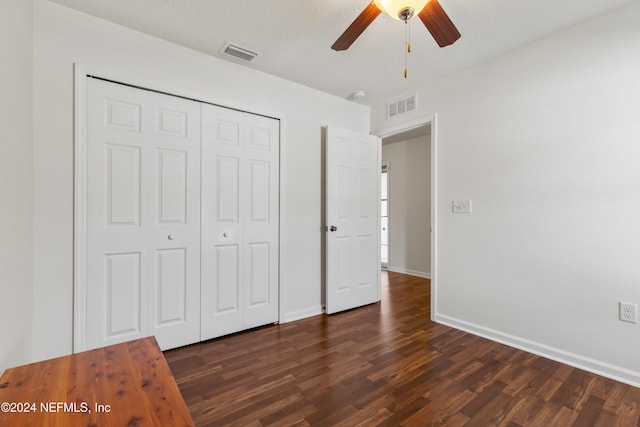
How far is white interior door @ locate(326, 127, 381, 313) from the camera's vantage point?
3.26 m

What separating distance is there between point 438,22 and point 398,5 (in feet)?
0.87

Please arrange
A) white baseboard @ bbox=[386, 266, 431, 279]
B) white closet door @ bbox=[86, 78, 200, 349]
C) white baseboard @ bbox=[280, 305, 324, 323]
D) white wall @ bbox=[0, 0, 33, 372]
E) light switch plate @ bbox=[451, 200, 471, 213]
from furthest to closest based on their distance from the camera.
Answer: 1. white baseboard @ bbox=[386, 266, 431, 279]
2. white baseboard @ bbox=[280, 305, 324, 323]
3. light switch plate @ bbox=[451, 200, 471, 213]
4. white closet door @ bbox=[86, 78, 200, 349]
5. white wall @ bbox=[0, 0, 33, 372]

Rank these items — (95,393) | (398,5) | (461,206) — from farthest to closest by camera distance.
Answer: (461,206) < (398,5) < (95,393)

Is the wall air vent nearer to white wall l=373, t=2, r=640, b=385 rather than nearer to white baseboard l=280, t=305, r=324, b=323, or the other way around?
white wall l=373, t=2, r=640, b=385

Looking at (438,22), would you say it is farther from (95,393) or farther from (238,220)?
(95,393)

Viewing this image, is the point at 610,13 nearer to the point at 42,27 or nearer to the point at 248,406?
the point at 248,406

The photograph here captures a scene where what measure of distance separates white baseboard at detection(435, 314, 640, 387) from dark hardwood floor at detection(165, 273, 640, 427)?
0.22 feet

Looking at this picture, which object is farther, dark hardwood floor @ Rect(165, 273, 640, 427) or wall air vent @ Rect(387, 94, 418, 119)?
wall air vent @ Rect(387, 94, 418, 119)

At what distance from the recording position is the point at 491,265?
265 cm

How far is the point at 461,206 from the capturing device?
287 cm

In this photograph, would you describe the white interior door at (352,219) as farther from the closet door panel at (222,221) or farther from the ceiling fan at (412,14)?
the ceiling fan at (412,14)

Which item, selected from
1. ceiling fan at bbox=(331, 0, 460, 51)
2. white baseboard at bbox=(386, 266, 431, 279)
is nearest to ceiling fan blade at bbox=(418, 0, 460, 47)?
ceiling fan at bbox=(331, 0, 460, 51)

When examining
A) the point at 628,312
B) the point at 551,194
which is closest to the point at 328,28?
the point at 551,194

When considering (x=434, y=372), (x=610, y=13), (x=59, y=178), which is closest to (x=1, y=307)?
(x=59, y=178)
